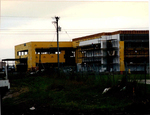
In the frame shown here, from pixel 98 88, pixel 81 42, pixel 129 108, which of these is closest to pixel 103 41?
pixel 81 42

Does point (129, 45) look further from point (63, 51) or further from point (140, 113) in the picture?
point (140, 113)

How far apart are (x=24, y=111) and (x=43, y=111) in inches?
36.1

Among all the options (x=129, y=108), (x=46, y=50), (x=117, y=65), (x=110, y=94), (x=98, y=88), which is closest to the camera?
(x=129, y=108)

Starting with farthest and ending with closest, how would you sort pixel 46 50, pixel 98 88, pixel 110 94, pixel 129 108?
1. pixel 46 50
2. pixel 98 88
3. pixel 110 94
4. pixel 129 108

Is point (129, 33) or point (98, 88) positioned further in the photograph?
point (129, 33)

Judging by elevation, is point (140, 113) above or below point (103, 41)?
below

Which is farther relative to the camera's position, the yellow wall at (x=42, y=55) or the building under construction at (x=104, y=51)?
the yellow wall at (x=42, y=55)

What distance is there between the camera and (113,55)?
62.8m

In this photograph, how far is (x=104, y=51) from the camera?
64.7 metres

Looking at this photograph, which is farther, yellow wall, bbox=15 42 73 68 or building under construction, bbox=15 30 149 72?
yellow wall, bbox=15 42 73 68

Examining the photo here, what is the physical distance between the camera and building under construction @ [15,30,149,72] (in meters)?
62.0

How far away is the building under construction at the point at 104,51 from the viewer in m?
62.0

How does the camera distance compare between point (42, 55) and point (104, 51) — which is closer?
point (104, 51)

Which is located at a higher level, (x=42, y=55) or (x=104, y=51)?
(x=104, y=51)
